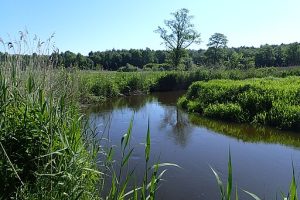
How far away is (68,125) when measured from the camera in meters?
5.12

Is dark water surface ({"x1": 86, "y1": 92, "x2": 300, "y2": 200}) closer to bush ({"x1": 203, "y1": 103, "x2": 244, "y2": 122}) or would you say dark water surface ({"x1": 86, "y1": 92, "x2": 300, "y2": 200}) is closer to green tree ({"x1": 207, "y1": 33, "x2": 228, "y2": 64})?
bush ({"x1": 203, "y1": 103, "x2": 244, "y2": 122})

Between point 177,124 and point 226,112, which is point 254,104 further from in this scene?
point 177,124

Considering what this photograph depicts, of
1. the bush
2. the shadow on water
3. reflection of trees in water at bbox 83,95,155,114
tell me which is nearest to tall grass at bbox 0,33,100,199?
the shadow on water

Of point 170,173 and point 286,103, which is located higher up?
point 286,103

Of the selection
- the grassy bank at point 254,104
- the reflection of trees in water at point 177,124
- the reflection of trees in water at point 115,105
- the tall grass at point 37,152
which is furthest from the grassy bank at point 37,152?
the reflection of trees in water at point 115,105

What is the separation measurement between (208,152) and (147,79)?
68.6 feet

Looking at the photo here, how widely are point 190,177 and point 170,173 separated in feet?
1.62

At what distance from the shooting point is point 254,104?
50.2ft

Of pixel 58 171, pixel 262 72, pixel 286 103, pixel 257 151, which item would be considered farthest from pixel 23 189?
pixel 262 72

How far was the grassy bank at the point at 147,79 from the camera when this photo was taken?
77.9 ft

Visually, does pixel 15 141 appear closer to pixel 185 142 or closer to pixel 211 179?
pixel 211 179

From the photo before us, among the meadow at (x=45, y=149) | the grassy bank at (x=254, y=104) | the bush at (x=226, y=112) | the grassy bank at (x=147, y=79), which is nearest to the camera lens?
the meadow at (x=45, y=149)

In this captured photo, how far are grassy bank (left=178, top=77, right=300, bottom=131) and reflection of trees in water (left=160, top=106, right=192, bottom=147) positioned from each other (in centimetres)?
88

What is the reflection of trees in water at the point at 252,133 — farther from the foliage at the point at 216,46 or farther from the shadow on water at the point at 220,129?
the foliage at the point at 216,46
